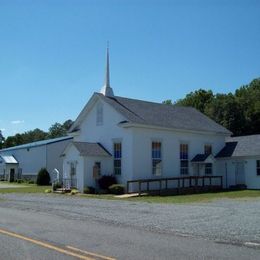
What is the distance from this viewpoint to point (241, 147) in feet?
134

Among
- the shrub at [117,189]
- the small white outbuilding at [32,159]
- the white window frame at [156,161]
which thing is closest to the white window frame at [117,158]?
the shrub at [117,189]

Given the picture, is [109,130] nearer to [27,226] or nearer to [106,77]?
[106,77]

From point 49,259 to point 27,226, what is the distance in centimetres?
519

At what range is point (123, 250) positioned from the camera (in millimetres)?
9562

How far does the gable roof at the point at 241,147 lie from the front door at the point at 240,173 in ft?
3.29

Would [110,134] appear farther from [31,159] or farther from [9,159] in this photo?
[9,159]

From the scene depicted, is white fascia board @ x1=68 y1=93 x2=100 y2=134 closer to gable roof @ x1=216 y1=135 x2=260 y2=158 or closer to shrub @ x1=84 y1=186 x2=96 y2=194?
shrub @ x1=84 y1=186 x2=96 y2=194

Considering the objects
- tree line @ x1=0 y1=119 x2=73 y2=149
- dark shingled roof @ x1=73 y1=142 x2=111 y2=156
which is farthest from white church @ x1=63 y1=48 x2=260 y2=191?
tree line @ x1=0 y1=119 x2=73 y2=149

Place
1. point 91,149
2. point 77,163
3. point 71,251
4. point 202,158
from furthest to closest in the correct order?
point 202,158
point 91,149
point 77,163
point 71,251

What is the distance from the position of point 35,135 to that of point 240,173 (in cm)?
9149

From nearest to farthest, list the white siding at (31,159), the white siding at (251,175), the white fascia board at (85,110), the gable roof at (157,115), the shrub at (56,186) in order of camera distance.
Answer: the gable roof at (157,115), the shrub at (56,186), the white fascia board at (85,110), the white siding at (251,175), the white siding at (31,159)

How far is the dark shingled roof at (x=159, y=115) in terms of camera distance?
3575 centimetres

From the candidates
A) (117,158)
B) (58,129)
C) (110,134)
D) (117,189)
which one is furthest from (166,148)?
(58,129)

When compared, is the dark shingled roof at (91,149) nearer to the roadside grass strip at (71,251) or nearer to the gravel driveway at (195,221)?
the gravel driveway at (195,221)
